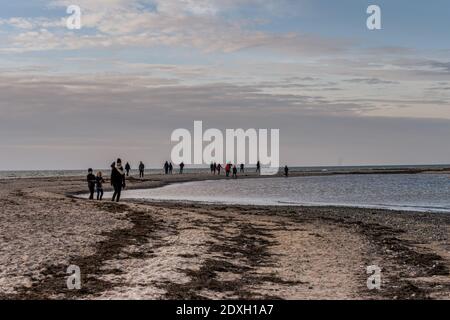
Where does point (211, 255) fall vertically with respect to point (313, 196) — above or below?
above

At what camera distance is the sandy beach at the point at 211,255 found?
12.5 metres

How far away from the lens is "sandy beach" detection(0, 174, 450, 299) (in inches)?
492

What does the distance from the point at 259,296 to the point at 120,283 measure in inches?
123

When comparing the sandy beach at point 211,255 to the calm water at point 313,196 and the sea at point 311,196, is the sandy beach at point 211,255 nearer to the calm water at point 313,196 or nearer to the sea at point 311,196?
the sea at point 311,196

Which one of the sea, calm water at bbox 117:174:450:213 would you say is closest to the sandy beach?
the sea

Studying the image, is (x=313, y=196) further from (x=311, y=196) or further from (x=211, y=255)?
(x=211, y=255)

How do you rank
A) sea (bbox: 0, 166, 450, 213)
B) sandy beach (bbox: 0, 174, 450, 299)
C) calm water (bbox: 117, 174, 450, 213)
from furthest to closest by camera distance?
calm water (bbox: 117, 174, 450, 213), sea (bbox: 0, 166, 450, 213), sandy beach (bbox: 0, 174, 450, 299)

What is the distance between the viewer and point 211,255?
1680 centimetres

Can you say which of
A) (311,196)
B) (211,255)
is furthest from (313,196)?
(211,255)

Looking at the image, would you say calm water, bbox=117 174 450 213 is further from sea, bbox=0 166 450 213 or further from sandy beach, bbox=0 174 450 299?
sandy beach, bbox=0 174 450 299
